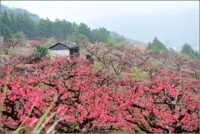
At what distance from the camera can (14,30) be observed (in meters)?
119

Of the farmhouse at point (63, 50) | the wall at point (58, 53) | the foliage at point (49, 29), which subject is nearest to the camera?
the farmhouse at point (63, 50)

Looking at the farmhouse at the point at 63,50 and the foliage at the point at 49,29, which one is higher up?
the foliage at the point at 49,29

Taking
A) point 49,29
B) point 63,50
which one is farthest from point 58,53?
point 49,29

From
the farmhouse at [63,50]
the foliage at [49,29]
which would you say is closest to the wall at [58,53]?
the farmhouse at [63,50]

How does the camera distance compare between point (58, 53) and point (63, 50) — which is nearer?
point (63, 50)

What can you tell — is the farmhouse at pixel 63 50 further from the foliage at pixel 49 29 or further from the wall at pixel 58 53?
the foliage at pixel 49 29

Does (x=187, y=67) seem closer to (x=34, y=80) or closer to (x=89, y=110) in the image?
(x=34, y=80)

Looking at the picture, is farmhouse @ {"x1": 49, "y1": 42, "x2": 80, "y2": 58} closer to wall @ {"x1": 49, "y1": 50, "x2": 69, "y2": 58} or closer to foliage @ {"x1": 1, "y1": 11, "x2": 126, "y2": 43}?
wall @ {"x1": 49, "y1": 50, "x2": 69, "y2": 58}

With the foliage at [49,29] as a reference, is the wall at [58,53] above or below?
below

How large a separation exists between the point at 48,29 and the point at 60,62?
274ft

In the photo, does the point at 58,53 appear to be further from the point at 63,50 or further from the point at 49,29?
the point at 49,29

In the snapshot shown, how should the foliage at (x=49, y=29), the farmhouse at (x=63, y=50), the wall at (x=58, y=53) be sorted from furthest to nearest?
the foliage at (x=49, y=29) < the wall at (x=58, y=53) < the farmhouse at (x=63, y=50)

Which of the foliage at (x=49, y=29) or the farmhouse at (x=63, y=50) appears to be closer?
the farmhouse at (x=63, y=50)

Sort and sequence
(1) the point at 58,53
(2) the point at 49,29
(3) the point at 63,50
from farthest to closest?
(2) the point at 49,29 < (1) the point at 58,53 < (3) the point at 63,50
